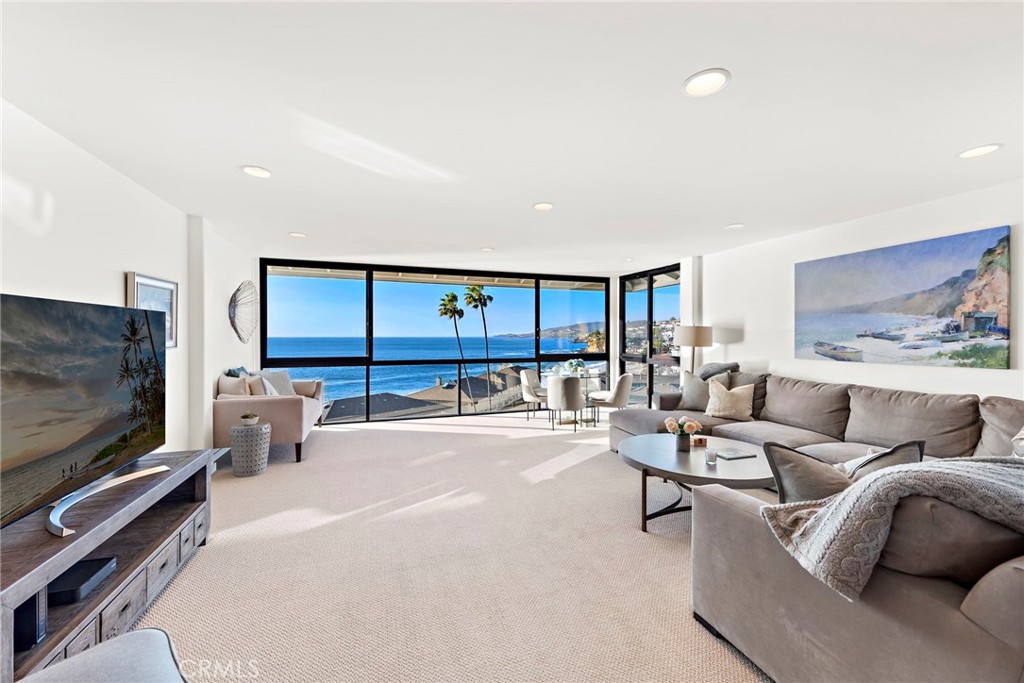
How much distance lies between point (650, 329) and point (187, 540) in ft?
21.0

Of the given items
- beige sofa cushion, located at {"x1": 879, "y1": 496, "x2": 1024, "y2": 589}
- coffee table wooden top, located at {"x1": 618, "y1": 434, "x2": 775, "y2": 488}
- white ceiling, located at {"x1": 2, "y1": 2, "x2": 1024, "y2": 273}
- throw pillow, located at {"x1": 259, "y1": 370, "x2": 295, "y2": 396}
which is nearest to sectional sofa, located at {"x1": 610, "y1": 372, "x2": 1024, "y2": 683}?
beige sofa cushion, located at {"x1": 879, "y1": 496, "x2": 1024, "y2": 589}

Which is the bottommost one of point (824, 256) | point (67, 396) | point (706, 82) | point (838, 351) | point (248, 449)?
point (248, 449)

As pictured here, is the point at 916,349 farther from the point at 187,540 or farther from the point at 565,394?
the point at 187,540

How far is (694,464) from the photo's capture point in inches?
108

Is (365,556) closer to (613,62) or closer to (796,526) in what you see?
(796,526)

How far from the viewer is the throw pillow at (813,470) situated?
4.94 ft

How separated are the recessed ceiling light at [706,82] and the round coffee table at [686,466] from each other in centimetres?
192

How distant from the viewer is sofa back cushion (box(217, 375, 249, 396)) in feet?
14.4

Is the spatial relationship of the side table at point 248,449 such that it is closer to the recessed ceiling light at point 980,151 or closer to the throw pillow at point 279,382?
the throw pillow at point 279,382

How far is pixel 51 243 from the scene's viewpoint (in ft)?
7.24

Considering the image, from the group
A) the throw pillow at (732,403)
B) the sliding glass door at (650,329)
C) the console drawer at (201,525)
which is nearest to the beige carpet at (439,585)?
the console drawer at (201,525)

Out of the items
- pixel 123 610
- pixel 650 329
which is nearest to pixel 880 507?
pixel 123 610

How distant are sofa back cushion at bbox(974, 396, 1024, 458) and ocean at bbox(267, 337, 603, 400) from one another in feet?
17.8

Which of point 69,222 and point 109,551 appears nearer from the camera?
point 109,551
